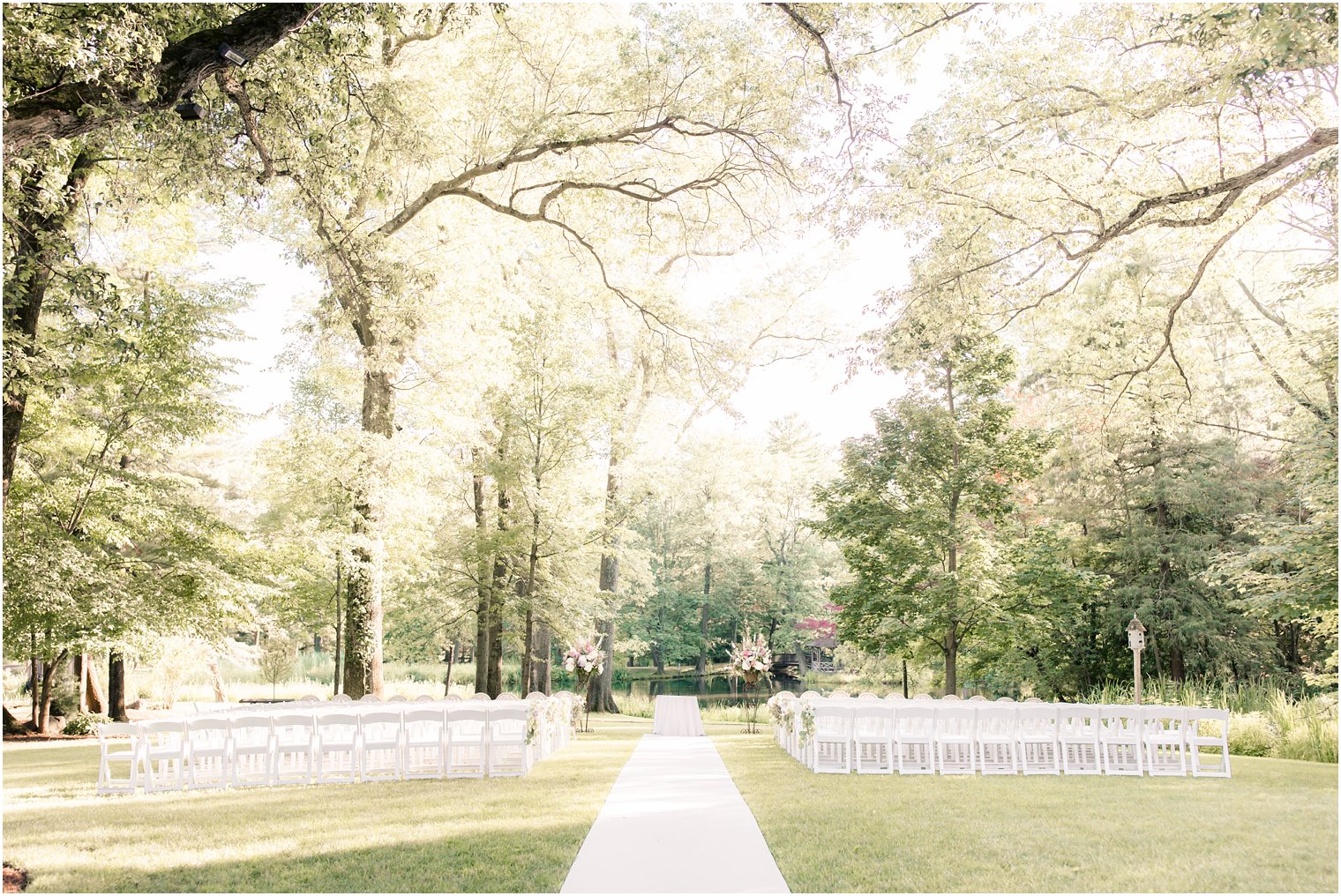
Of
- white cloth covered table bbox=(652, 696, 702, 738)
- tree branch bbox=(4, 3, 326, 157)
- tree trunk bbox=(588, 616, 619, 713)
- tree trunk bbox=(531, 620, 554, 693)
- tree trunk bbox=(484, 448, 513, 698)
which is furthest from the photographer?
tree trunk bbox=(588, 616, 619, 713)

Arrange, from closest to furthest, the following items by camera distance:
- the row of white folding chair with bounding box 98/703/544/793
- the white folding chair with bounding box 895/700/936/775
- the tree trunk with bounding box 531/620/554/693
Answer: the row of white folding chair with bounding box 98/703/544/793 < the white folding chair with bounding box 895/700/936/775 < the tree trunk with bounding box 531/620/554/693

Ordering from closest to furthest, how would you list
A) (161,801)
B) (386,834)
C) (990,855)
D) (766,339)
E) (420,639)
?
1. (990,855)
2. (386,834)
3. (161,801)
4. (420,639)
5. (766,339)

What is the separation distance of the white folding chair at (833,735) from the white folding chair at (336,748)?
5294mm

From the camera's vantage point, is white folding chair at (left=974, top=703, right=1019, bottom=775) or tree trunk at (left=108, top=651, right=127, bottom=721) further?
tree trunk at (left=108, top=651, right=127, bottom=721)

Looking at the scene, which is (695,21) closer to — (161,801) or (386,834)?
(386,834)

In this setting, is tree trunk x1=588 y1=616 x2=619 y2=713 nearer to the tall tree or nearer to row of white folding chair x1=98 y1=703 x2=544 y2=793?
the tall tree

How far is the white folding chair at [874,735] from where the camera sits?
9.73 m

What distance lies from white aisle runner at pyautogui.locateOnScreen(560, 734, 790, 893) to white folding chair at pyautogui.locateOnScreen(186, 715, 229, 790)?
4.37 m

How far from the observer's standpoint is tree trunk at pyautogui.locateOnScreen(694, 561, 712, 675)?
1554 inches

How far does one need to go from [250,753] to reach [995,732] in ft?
29.0

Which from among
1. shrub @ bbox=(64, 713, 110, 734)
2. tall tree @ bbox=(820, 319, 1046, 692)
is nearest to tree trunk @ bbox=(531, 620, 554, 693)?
tall tree @ bbox=(820, 319, 1046, 692)

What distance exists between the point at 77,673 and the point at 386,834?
56.5 ft

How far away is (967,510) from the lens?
1495 centimetres

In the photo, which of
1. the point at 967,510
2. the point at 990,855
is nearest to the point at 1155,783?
the point at 990,855
